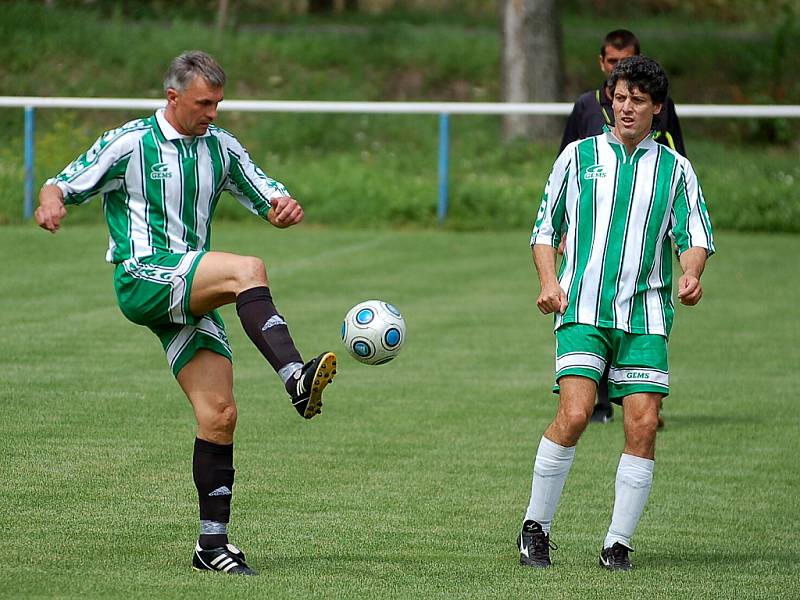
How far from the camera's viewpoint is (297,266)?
15695 millimetres

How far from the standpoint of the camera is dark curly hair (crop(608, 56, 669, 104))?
5.43 m

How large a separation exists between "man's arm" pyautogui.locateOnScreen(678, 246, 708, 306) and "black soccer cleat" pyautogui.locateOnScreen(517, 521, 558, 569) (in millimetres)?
1026

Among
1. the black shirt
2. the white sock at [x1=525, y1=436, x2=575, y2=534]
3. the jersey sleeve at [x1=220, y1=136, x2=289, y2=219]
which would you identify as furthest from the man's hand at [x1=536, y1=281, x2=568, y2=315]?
the black shirt

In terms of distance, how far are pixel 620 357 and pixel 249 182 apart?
154cm

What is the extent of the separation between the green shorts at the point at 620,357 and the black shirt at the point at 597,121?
107 inches


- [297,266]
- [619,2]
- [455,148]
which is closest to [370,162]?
[455,148]

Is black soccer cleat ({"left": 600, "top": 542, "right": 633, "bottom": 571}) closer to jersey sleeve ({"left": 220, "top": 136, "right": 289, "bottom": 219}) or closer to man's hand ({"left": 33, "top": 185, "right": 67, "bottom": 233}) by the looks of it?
jersey sleeve ({"left": 220, "top": 136, "right": 289, "bottom": 219})

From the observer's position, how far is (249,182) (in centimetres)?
562

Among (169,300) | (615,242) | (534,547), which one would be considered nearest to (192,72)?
(169,300)

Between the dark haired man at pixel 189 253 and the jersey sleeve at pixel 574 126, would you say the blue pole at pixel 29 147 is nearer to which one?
the jersey sleeve at pixel 574 126

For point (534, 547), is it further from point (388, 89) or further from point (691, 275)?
point (388, 89)

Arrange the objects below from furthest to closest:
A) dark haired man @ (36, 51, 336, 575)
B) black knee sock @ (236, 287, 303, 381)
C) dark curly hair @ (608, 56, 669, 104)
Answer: dark curly hair @ (608, 56, 669, 104) → dark haired man @ (36, 51, 336, 575) → black knee sock @ (236, 287, 303, 381)

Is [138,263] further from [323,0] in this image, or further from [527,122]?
[323,0]

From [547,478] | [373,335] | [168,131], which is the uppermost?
[168,131]
